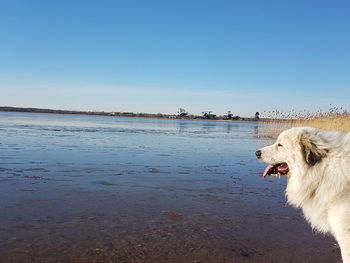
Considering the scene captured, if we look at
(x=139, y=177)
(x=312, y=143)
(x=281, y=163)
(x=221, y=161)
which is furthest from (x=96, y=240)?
(x=221, y=161)

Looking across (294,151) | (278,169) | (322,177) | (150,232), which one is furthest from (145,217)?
(322,177)

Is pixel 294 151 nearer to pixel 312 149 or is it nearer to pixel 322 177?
pixel 312 149

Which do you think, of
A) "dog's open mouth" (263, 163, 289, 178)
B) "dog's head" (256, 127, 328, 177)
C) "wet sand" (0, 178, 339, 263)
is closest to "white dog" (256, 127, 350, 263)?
"dog's head" (256, 127, 328, 177)

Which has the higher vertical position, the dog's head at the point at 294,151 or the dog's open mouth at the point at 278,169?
the dog's head at the point at 294,151

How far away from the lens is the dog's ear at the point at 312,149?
14.7 feet

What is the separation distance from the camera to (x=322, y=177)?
177 inches

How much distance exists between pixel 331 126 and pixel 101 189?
535 inches

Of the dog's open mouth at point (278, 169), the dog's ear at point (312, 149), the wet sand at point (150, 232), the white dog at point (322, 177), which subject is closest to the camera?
the white dog at point (322, 177)

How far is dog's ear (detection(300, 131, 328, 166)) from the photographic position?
448 cm

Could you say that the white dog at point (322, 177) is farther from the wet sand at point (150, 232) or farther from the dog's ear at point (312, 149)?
the wet sand at point (150, 232)

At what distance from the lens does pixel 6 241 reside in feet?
17.0

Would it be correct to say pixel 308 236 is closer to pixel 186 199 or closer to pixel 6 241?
pixel 186 199

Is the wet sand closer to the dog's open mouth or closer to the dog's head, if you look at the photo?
the dog's open mouth

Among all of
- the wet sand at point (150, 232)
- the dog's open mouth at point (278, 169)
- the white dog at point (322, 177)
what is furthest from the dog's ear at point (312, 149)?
the wet sand at point (150, 232)
